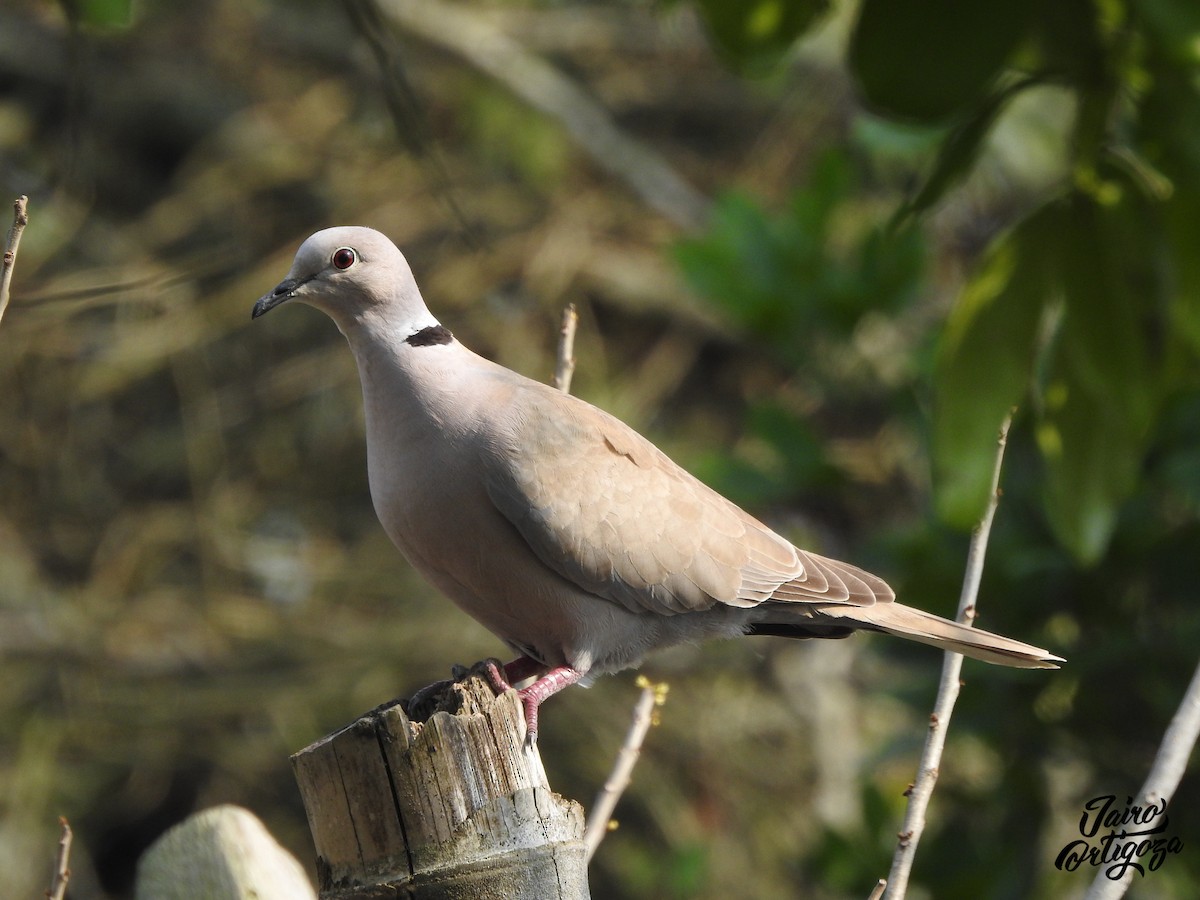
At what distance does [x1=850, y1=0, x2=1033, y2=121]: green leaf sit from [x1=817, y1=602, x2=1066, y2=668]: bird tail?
1.57 m

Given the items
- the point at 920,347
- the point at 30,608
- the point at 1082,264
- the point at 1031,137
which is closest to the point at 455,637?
the point at 30,608

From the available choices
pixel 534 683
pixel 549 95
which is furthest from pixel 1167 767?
pixel 549 95

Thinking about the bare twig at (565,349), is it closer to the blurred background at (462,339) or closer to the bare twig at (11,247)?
the bare twig at (11,247)

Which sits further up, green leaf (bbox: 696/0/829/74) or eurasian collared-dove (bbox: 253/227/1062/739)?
green leaf (bbox: 696/0/829/74)

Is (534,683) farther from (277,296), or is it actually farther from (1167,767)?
(1167,767)

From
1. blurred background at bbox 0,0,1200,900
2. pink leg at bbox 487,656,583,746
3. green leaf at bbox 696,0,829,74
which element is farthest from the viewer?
blurred background at bbox 0,0,1200,900

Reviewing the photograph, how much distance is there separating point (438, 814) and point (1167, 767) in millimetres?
933

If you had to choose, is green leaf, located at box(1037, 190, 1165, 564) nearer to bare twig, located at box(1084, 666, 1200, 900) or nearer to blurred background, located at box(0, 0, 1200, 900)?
bare twig, located at box(1084, 666, 1200, 900)

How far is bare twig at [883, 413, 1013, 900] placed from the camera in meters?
1.84

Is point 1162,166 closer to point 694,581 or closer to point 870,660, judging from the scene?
point 694,581

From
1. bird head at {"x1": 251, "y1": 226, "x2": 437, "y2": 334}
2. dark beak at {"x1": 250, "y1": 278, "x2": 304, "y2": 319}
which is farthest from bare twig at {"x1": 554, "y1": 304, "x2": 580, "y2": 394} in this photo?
dark beak at {"x1": 250, "y1": 278, "x2": 304, "y2": 319}

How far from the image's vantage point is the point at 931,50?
116 cm

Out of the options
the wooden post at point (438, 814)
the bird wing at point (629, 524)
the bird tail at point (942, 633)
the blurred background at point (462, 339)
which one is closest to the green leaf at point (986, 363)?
the wooden post at point (438, 814)

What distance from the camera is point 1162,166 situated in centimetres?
129
